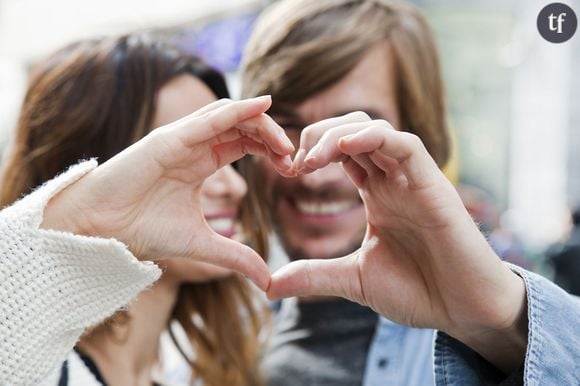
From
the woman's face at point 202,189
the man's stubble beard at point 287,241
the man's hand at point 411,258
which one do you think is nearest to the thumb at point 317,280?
the man's hand at point 411,258

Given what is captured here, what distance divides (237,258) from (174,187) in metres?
0.12

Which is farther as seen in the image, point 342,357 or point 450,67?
point 450,67

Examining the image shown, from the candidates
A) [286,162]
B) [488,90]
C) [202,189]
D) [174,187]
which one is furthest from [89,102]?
[488,90]

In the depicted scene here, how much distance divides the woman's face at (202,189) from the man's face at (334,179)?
0.55ft

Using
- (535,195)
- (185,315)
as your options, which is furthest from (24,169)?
(535,195)

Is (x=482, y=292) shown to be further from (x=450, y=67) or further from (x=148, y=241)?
(x=450, y=67)

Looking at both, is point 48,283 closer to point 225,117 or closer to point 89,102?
point 225,117

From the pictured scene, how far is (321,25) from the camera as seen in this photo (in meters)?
1.47

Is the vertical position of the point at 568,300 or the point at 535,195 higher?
the point at 568,300

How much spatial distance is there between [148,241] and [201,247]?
68mm

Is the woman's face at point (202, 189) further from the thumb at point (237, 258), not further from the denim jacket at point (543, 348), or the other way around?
the denim jacket at point (543, 348)

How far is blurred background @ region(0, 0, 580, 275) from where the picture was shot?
5012 mm

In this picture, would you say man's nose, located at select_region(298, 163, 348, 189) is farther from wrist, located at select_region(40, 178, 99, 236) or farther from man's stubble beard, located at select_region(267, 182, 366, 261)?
wrist, located at select_region(40, 178, 99, 236)

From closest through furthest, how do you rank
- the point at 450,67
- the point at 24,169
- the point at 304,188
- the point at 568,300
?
the point at 568,300
the point at 24,169
the point at 304,188
the point at 450,67
